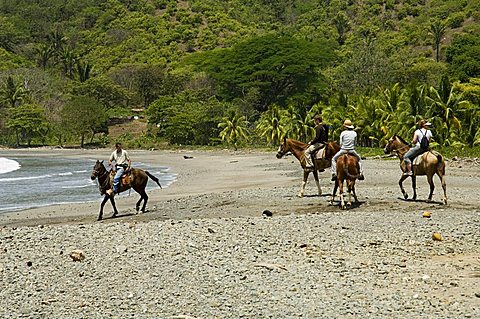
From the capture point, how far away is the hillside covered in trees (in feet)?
161

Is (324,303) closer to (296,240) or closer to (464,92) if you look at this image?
(296,240)

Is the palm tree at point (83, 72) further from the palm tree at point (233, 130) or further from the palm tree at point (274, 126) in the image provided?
the palm tree at point (274, 126)

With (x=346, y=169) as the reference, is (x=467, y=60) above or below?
above

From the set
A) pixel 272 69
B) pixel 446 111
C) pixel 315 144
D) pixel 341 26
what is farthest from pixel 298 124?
pixel 341 26

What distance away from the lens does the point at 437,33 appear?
9312 centimetres

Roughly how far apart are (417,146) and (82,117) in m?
60.2

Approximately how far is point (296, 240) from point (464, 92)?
32.3 metres

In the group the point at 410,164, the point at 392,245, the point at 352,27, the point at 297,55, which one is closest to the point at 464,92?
the point at 410,164

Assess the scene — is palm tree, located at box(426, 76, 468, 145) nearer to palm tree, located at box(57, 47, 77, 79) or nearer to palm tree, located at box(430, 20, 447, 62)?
palm tree, located at box(430, 20, 447, 62)

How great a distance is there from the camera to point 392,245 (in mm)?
9812

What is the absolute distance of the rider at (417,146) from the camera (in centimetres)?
1501

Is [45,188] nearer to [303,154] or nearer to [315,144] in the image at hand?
[303,154]

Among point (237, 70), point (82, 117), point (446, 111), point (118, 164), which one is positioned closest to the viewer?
point (118, 164)

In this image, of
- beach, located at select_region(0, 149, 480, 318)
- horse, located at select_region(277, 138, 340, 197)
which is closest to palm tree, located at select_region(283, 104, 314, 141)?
horse, located at select_region(277, 138, 340, 197)
